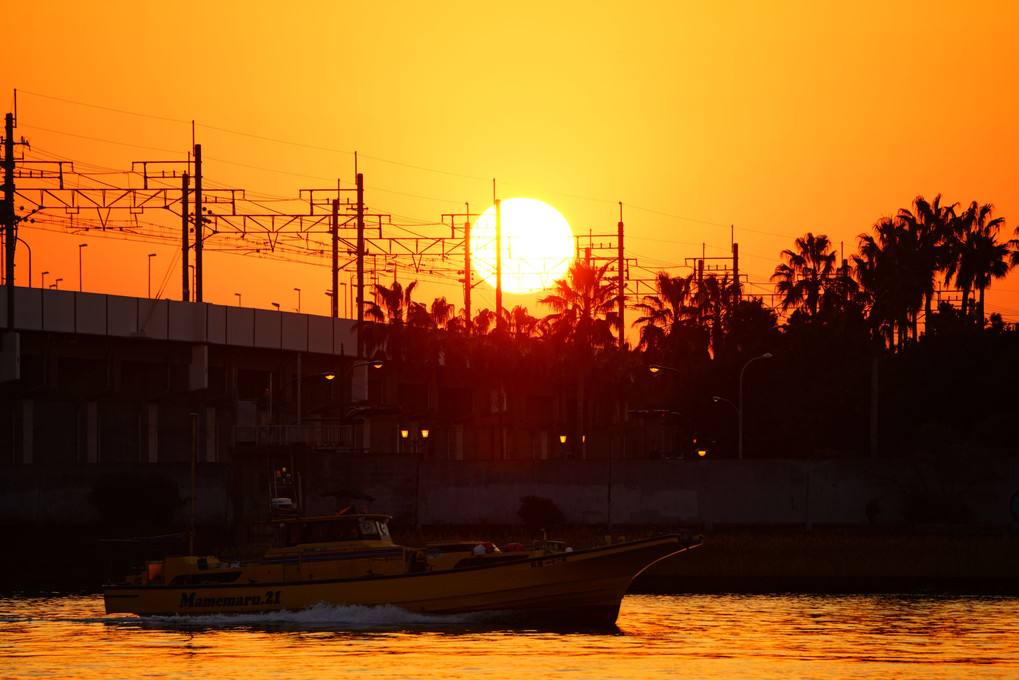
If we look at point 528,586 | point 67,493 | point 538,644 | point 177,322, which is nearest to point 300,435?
point 67,493

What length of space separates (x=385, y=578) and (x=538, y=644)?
628cm

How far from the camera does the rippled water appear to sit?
3256cm

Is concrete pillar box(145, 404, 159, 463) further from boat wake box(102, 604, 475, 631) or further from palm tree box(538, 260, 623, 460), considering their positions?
boat wake box(102, 604, 475, 631)

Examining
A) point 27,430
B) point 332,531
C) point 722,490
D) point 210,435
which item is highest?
point 27,430

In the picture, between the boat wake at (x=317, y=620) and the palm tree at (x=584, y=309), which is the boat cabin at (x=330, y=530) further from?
the palm tree at (x=584, y=309)

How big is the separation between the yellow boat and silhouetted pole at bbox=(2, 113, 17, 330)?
36.1m

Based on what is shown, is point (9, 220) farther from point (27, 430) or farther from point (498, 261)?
point (498, 261)

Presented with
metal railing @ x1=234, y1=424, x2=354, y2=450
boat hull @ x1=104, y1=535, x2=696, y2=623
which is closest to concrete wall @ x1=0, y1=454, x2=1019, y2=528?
metal railing @ x1=234, y1=424, x2=354, y2=450

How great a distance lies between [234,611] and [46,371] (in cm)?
4191

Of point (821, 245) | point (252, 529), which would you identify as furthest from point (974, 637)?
point (821, 245)

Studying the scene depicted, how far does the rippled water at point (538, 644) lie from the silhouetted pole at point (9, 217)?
32.4 m

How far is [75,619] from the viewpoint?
4303cm

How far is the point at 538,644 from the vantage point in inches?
1441

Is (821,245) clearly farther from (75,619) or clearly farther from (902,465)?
(75,619)
